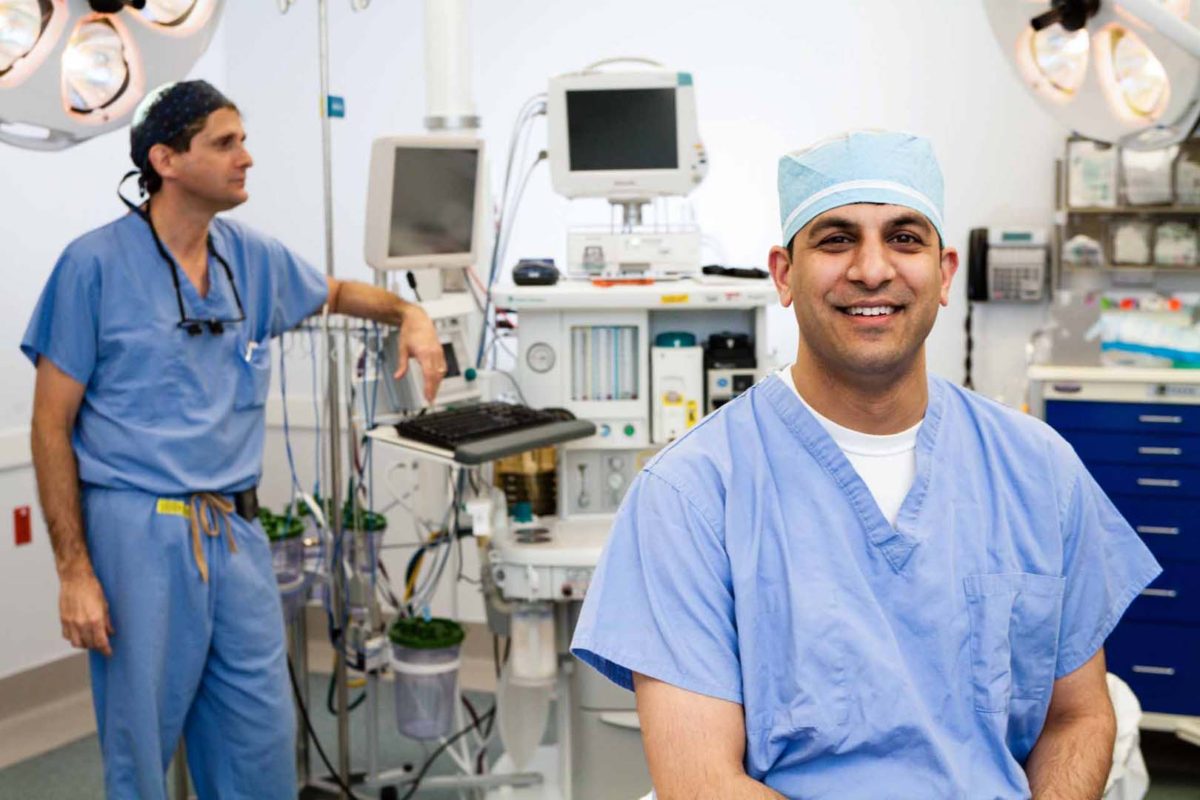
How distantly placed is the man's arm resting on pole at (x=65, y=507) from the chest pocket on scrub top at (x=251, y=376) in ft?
1.02

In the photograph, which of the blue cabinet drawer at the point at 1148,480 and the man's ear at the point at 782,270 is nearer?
the man's ear at the point at 782,270

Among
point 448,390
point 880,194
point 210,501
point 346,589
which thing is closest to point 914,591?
point 880,194

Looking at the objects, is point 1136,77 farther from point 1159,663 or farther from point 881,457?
point 1159,663

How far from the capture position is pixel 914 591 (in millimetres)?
1523

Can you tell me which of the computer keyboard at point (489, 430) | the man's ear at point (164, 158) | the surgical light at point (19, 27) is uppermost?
the surgical light at point (19, 27)

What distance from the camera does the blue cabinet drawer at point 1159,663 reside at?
353 centimetres

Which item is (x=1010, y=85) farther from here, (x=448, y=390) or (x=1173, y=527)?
(x=448, y=390)

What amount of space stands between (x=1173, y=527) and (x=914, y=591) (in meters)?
2.26

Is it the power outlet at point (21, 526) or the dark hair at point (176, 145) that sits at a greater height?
the dark hair at point (176, 145)

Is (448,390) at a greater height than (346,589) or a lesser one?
greater

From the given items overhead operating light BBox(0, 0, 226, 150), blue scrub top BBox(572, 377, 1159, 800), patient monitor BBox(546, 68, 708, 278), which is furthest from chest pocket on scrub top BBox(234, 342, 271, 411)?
blue scrub top BBox(572, 377, 1159, 800)

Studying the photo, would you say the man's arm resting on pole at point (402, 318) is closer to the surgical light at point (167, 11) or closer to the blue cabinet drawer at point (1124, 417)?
the surgical light at point (167, 11)

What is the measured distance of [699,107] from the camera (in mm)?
4234

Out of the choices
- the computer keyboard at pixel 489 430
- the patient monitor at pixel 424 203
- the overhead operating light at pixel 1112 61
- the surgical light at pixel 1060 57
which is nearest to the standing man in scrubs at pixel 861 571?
the overhead operating light at pixel 1112 61
